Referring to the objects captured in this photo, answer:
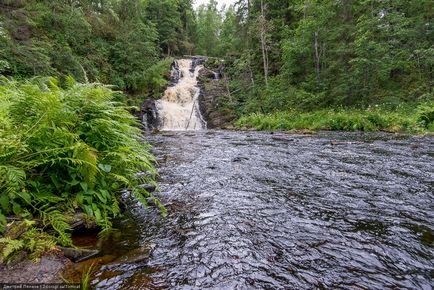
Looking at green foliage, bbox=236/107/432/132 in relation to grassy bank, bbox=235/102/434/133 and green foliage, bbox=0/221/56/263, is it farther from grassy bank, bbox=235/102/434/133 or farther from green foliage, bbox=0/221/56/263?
green foliage, bbox=0/221/56/263

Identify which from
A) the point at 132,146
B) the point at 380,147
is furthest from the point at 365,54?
the point at 132,146

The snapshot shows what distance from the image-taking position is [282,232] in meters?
3.17

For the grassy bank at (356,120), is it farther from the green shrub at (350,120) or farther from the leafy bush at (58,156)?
the leafy bush at (58,156)

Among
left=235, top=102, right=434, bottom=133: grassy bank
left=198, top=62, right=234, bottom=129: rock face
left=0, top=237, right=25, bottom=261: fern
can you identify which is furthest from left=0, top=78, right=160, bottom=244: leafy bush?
left=198, top=62, right=234, bottom=129: rock face

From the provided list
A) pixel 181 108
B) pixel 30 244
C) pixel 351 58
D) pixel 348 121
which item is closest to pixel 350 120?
pixel 348 121

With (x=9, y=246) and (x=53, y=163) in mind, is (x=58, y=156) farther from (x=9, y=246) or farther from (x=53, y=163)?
(x=9, y=246)

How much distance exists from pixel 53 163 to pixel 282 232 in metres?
2.72

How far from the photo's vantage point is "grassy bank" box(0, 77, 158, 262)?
252 centimetres

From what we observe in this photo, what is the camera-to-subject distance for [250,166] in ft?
22.0

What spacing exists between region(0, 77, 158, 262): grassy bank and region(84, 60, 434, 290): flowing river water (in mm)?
553

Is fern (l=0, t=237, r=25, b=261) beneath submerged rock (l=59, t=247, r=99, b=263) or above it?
above

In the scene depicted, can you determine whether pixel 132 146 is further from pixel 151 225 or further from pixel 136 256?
pixel 136 256

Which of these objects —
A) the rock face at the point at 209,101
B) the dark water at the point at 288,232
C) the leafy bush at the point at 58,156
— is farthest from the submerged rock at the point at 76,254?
the rock face at the point at 209,101

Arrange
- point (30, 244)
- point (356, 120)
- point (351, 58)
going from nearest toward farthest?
point (30, 244) < point (356, 120) < point (351, 58)
